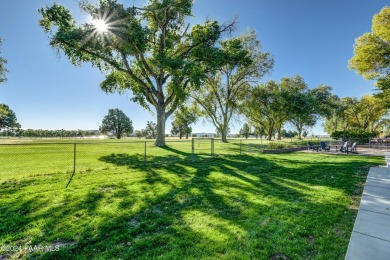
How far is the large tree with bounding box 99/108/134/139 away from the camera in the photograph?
234ft

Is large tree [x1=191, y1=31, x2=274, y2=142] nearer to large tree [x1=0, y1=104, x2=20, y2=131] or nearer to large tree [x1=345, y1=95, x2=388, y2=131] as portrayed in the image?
large tree [x1=345, y1=95, x2=388, y2=131]

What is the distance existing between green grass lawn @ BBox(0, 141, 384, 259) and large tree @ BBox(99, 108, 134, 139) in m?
67.6

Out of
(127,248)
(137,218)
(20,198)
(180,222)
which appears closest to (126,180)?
(20,198)

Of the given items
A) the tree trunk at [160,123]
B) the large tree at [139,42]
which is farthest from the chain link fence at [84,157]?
the large tree at [139,42]

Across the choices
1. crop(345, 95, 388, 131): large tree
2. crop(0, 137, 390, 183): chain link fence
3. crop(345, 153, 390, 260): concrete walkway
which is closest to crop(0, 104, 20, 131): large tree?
crop(0, 137, 390, 183): chain link fence

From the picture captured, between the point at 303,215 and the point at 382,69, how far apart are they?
2220cm

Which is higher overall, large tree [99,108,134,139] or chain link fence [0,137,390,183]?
large tree [99,108,134,139]

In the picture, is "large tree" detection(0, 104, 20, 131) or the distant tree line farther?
the distant tree line

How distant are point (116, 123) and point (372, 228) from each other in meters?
75.3

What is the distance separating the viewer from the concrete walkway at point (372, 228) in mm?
2748

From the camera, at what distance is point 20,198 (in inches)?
203

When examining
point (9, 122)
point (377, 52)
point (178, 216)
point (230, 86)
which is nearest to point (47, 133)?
point (9, 122)

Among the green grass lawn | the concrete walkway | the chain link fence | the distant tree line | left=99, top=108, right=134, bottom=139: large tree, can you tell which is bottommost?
the green grass lawn

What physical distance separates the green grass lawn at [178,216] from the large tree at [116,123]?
222 ft
